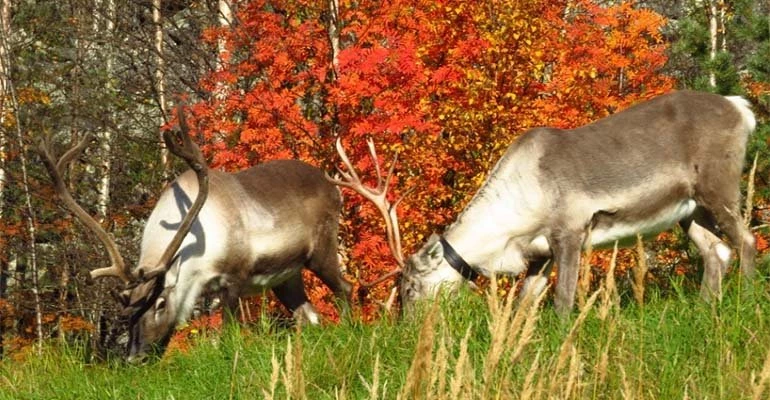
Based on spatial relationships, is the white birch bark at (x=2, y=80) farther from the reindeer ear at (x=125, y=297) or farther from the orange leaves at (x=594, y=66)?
the reindeer ear at (x=125, y=297)

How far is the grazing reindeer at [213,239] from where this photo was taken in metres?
8.50

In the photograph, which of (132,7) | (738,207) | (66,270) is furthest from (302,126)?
(132,7)

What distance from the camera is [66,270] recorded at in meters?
17.7

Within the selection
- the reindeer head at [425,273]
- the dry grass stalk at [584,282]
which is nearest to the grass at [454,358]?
the dry grass stalk at [584,282]

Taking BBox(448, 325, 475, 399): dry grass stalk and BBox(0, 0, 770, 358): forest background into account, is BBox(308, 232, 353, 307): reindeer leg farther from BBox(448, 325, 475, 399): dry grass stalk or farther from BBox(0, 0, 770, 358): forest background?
BBox(448, 325, 475, 399): dry grass stalk

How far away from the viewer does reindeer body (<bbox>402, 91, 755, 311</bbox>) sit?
26.5ft

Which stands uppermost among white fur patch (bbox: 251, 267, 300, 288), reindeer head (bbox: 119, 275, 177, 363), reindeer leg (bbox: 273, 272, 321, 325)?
reindeer head (bbox: 119, 275, 177, 363)

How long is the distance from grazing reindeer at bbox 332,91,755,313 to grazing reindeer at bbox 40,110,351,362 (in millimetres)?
1269

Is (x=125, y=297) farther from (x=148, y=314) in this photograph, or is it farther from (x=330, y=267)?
(x=330, y=267)

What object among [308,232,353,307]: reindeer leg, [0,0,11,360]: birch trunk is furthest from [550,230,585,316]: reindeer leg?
[0,0,11,360]: birch trunk

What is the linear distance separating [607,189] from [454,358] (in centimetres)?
336

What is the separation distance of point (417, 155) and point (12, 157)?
10.4 m

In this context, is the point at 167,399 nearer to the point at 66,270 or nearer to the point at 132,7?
the point at 66,270

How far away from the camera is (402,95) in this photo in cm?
1119
